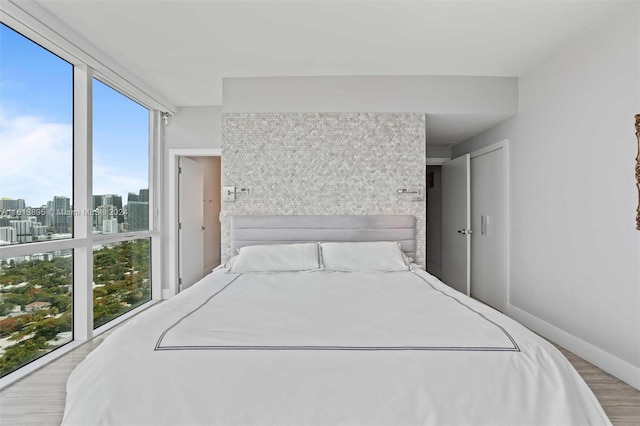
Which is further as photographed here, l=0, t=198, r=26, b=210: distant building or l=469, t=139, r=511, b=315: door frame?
l=469, t=139, r=511, b=315: door frame

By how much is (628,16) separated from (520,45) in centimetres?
71

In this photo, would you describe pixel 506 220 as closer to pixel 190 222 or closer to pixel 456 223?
pixel 456 223

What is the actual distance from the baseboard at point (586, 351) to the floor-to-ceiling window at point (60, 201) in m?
4.30

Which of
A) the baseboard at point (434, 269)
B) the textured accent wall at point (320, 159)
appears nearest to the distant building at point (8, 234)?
the textured accent wall at point (320, 159)

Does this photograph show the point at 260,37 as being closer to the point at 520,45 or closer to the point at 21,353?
the point at 520,45

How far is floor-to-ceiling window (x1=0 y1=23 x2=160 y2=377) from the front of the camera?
245 centimetres

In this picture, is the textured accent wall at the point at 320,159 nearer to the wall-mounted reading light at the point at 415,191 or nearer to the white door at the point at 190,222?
the wall-mounted reading light at the point at 415,191

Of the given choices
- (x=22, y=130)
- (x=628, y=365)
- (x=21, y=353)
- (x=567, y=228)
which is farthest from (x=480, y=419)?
(x=22, y=130)

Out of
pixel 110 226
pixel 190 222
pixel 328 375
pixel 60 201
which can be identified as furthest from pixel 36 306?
pixel 328 375

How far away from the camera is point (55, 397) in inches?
86.0

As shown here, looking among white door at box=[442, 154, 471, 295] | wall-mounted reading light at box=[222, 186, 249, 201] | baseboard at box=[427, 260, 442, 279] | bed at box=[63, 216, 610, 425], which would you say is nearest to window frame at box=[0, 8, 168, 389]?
wall-mounted reading light at box=[222, 186, 249, 201]

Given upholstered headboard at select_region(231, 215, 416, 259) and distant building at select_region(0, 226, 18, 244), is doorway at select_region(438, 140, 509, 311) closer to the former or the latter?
upholstered headboard at select_region(231, 215, 416, 259)

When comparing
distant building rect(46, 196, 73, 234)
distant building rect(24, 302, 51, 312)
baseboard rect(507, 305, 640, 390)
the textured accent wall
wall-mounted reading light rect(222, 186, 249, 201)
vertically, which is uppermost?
the textured accent wall

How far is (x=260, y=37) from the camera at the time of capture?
277 cm
